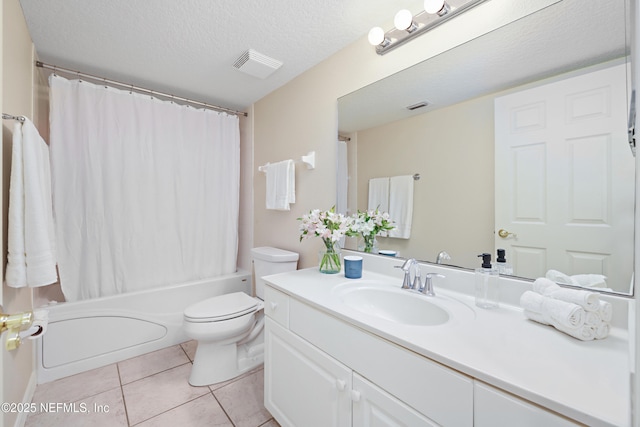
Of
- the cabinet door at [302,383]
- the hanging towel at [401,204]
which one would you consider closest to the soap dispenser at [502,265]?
the hanging towel at [401,204]

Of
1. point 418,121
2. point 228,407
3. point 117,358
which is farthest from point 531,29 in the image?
point 117,358

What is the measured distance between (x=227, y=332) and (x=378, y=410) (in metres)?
1.12

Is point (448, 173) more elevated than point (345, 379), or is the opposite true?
point (448, 173)

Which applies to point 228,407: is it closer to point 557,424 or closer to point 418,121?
point 557,424

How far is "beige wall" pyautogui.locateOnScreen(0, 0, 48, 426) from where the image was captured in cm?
116

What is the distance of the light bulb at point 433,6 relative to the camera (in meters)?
1.16

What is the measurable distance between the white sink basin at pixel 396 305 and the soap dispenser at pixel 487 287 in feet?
0.51

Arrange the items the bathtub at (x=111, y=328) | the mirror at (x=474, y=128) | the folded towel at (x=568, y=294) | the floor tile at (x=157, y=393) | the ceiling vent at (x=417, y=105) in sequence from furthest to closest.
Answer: the bathtub at (x=111, y=328), the floor tile at (x=157, y=393), the ceiling vent at (x=417, y=105), the mirror at (x=474, y=128), the folded towel at (x=568, y=294)

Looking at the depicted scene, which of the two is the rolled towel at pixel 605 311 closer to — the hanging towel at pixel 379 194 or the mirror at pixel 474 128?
the mirror at pixel 474 128

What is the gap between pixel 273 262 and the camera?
1.96 metres

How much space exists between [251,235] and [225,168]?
0.70 meters

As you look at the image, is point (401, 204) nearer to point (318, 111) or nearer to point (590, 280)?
point (590, 280)

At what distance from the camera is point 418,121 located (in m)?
1.36

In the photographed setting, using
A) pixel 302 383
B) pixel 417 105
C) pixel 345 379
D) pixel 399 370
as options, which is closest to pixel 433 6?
pixel 417 105
